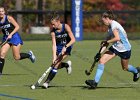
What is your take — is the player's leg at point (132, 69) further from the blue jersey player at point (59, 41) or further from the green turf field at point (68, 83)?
the blue jersey player at point (59, 41)

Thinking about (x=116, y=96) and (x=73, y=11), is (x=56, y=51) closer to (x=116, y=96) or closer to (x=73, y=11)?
(x=116, y=96)

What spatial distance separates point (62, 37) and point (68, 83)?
1.19m

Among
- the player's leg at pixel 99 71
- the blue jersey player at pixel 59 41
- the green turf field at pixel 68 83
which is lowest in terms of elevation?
the green turf field at pixel 68 83

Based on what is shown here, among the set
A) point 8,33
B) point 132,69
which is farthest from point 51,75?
point 8,33

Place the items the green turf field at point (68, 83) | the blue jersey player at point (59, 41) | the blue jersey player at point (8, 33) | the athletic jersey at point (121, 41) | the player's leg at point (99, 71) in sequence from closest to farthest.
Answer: the green turf field at point (68, 83) < the player's leg at point (99, 71) < the athletic jersey at point (121, 41) < the blue jersey player at point (59, 41) < the blue jersey player at point (8, 33)

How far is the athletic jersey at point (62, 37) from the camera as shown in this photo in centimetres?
1291

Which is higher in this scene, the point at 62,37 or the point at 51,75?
the point at 62,37

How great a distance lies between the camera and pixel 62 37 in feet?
42.5

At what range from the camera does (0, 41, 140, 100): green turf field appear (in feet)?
38.1

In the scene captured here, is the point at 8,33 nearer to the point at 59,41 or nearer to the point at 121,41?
the point at 59,41

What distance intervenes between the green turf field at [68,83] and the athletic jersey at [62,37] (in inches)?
33.7

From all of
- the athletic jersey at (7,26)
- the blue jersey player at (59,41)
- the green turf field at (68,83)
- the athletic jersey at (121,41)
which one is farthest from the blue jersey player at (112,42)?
the athletic jersey at (7,26)

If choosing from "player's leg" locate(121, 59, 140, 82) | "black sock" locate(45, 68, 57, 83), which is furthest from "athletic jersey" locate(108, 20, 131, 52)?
"black sock" locate(45, 68, 57, 83)

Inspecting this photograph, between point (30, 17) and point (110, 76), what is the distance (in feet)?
51.6
